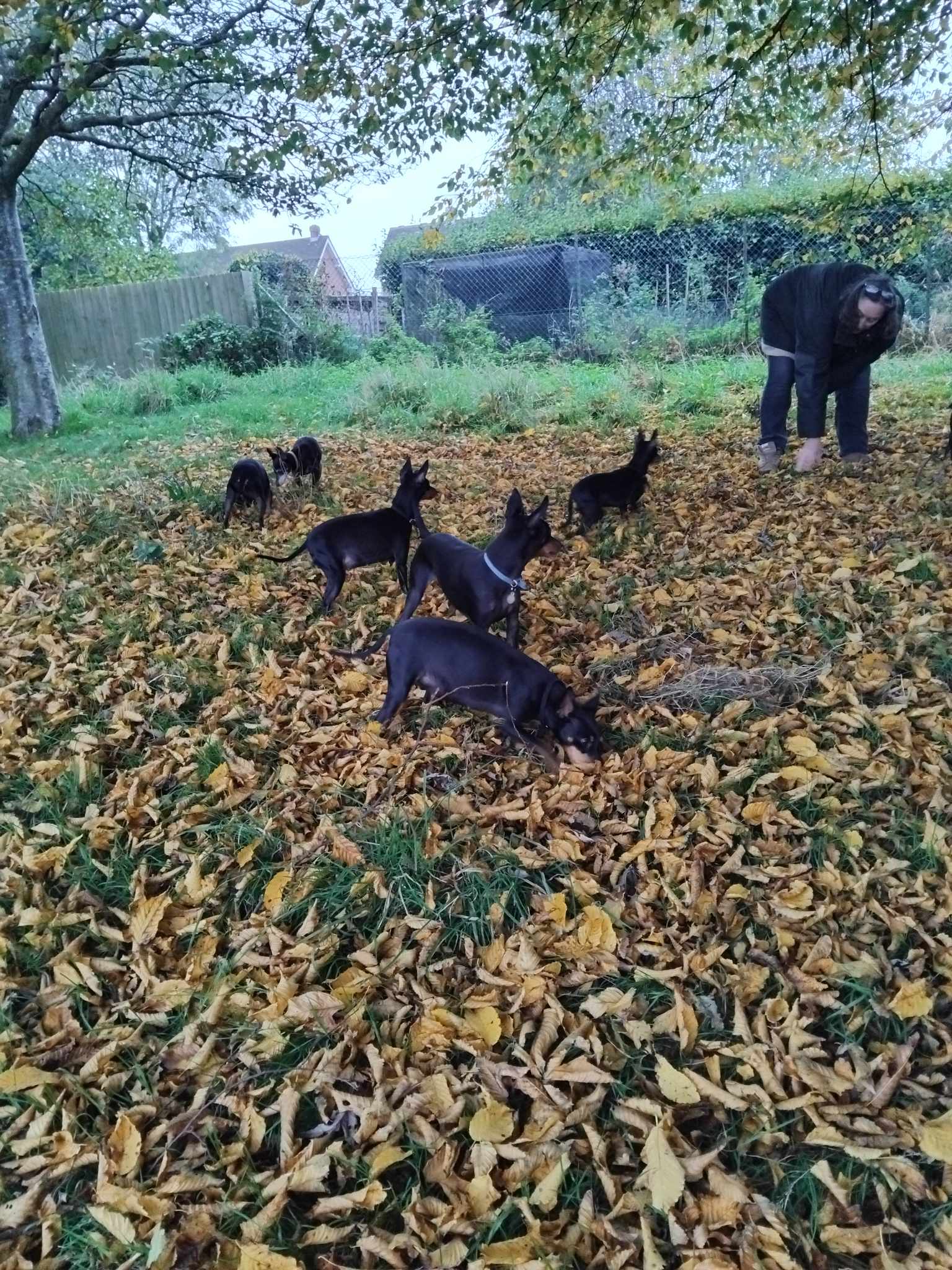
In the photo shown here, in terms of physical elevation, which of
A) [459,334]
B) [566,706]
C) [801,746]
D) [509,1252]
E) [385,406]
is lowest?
[509,1252]

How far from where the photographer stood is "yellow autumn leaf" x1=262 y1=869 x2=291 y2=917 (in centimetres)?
275

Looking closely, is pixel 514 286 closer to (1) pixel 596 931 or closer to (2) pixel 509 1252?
(1) pixel 596 931

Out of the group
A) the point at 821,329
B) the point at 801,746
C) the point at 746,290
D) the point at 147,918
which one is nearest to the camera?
the point at 147,918

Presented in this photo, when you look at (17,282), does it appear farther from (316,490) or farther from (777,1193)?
(777,1193)

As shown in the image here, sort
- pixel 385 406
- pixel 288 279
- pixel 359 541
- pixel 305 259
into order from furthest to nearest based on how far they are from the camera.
Answer: pixel 305 259 → pixel 288 279 → pixel 385 406 → pixel 359 541

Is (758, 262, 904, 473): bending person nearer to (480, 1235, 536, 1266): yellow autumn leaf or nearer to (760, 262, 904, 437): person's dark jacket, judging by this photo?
(760, 262, 904, 437): person's dark jacket

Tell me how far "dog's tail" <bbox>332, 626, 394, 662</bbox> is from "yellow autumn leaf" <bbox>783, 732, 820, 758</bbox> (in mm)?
1916

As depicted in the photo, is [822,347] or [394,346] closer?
[822,347]

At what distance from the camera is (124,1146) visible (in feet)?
6.71

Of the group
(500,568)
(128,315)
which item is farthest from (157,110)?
(500,568)

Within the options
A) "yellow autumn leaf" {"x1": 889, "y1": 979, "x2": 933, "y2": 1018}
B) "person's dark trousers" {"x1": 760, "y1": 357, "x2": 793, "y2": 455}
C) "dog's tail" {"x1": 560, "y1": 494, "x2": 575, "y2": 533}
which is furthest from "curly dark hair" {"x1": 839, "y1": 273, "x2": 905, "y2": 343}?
"yellow autumn leaf" {"x1": 889, "y1": 979, "x2": 933, "y2": 1018}

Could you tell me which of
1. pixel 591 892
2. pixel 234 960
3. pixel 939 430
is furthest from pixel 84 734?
pixel 939 430

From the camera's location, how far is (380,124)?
19.5 ft

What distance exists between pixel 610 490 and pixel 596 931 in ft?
11.7
